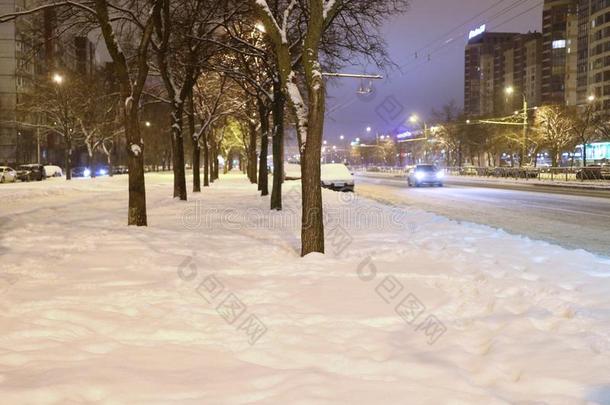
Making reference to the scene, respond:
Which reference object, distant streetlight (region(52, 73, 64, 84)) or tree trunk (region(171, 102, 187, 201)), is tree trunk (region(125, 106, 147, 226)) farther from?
distant streetlight (region(52, 73, 64, 84))

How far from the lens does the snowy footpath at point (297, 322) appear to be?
4043 millimetres

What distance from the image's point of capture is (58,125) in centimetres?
4906

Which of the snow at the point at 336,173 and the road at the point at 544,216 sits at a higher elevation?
the snow at the point at 336,173

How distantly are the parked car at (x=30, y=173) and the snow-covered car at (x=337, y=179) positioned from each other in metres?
31.1

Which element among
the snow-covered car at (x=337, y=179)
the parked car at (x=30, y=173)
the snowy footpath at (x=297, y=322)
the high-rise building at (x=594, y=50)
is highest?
the high-rise building at (x=594, y=50)

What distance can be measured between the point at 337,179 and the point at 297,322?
93.5ft

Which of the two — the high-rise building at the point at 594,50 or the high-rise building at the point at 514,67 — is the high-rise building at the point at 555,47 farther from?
the high-rise building at the point at 594,50

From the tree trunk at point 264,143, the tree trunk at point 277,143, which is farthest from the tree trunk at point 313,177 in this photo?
the tree trunk at point 264,143

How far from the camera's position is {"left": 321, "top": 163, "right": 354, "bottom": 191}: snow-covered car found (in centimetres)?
3375

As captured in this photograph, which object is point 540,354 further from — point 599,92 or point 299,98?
point 599,92

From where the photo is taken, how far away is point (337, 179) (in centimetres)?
3400

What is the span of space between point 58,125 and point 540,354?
1998 inches

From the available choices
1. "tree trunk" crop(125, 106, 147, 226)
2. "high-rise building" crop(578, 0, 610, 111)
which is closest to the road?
"tree trunk" crop(125, 106, 147, 226)

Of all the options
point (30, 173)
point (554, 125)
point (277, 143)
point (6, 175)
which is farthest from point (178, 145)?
point (554, 125)
